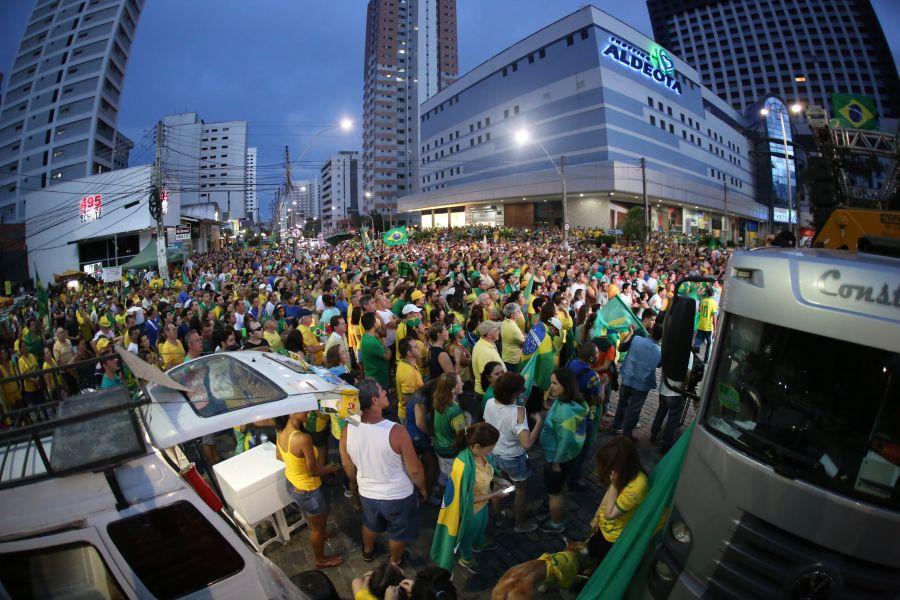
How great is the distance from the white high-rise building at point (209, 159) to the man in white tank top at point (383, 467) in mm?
38150

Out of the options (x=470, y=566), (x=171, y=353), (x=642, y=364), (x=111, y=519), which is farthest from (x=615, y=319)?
(x=171, y=353)

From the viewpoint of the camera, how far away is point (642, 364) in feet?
18.2

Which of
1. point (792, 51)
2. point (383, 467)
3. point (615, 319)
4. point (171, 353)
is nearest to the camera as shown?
point (383, 467)

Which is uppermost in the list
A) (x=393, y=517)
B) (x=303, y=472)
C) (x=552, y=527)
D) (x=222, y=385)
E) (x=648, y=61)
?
(x=648, y=61)

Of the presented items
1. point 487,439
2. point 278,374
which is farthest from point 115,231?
point 487,439

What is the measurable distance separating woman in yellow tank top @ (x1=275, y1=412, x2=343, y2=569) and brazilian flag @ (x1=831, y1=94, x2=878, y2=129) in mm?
11588

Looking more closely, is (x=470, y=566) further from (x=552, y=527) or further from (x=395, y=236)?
(x=395, y=236)

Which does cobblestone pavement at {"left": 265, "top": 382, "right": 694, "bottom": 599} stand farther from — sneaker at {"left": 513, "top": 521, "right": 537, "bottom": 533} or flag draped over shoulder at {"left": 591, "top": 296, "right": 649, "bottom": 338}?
flag draped over shoulder at {"left": 591, "top": 296, "right": 649, "bottom": 338}

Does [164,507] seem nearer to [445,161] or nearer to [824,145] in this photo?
[824,145]

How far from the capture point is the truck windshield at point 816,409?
184cm

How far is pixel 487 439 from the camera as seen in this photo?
3258 mm

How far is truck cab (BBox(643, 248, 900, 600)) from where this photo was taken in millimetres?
1831

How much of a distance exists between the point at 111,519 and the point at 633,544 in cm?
290

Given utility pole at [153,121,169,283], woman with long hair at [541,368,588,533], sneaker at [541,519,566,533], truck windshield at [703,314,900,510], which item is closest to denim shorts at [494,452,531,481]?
woman with long hair at [541,368,588,533]
